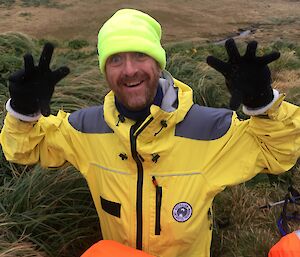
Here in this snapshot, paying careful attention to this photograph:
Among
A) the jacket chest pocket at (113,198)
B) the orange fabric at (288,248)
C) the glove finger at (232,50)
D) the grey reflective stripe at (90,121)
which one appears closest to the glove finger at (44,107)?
the grey reflective stripe at (90,121)

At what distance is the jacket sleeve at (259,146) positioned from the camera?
2.26 meters

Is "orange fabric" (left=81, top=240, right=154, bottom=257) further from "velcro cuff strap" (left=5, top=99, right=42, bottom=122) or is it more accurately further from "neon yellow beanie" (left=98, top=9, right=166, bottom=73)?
"neon yellow beanie" (left=98, top=9, right=166, bottom=73)

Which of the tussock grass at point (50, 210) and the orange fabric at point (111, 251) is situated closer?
the orange fabric at point (111, 251)

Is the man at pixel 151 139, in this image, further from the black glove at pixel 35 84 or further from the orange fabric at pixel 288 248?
the orange fabric at pixel 288 248

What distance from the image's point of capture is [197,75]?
21.4 ft

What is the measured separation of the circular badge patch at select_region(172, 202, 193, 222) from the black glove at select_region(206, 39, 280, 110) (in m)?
0.59

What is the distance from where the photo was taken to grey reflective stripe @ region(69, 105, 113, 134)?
256 cm

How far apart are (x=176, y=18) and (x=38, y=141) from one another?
35.4m

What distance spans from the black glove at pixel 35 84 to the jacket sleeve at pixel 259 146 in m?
0.91

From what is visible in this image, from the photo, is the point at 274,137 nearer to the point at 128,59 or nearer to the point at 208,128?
the point at 208,128

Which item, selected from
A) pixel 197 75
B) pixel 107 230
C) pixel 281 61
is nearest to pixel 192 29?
pixel 281 61

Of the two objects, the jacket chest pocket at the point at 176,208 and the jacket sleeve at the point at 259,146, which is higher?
the jacket sleeve at the point at 259,146

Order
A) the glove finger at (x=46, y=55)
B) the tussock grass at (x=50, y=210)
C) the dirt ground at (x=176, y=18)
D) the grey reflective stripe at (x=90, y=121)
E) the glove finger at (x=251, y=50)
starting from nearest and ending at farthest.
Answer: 1. the glove finger at (x=251, y=50)
2. the glove finger at (x=46, y=55)
3. the grey reflective stripe at (x=90, y=121)
4. the tussock grass at (x=50, y=210)
5. the dirt ground at (x=176, y=18)

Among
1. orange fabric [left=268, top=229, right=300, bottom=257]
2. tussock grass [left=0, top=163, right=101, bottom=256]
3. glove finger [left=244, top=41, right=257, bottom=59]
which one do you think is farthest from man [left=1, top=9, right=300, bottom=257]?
tussock grass [left=0, top=163, right=101, bottom=256]
